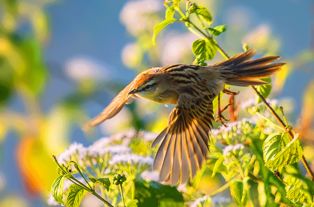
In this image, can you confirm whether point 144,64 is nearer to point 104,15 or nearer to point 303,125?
point 303,125

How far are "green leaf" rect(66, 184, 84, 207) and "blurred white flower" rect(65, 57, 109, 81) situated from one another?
410mm

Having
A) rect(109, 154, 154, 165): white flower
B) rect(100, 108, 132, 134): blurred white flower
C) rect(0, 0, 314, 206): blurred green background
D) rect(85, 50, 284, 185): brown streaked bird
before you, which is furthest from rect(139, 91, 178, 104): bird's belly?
rect(100, 108, 132, 134): blurred white flower

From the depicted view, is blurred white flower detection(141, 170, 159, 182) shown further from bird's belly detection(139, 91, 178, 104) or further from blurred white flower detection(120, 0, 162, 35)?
blurred white flower detection(120, 0, 162, 35)

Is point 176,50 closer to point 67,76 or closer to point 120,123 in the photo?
point 120,123

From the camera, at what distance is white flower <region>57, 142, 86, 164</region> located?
0.69 meters

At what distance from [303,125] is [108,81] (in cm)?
27

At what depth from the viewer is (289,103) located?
3.60ft

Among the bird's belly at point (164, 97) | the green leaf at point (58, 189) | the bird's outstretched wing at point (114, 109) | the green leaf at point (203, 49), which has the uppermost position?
the green leaf at point (203, 49)

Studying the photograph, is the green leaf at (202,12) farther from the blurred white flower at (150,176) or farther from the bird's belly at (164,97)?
the blurred white flower at (150,176)

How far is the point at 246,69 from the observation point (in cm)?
58

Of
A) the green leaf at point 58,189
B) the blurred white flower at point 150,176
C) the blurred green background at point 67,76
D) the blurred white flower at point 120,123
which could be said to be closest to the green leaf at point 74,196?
the green leaf at point 58,189

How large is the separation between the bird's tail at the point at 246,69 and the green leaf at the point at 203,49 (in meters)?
0.01

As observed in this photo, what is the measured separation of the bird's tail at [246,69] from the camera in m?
0.56

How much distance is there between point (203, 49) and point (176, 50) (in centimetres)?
68
